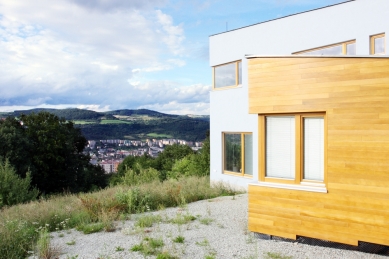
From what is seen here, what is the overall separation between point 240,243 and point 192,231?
3.96 feet

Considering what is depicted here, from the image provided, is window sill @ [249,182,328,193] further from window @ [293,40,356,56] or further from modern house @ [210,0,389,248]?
window @ [293,40,356,56]

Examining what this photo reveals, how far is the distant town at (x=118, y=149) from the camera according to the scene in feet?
106

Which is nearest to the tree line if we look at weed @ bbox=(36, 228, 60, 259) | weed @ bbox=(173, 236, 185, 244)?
weed @ bbox=(173, 236, 185, 244)

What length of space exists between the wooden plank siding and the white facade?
468 centimetres

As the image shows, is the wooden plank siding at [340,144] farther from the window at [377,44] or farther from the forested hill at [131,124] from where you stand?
the forested hill at [131,124]

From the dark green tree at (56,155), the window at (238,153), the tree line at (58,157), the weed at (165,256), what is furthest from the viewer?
the dark green tree at (56,155)

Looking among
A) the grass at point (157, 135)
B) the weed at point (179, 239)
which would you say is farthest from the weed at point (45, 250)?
the grass at point (157, 135)

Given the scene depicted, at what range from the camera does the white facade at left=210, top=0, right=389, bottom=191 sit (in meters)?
10.4

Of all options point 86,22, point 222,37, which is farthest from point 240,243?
point 86,22

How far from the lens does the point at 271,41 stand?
13.0 m

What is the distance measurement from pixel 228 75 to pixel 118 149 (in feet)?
65.5

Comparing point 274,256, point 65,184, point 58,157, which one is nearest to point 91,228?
point 274,256

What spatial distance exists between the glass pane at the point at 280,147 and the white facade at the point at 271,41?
5.03m

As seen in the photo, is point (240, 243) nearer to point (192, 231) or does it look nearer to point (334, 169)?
point (192, 231)
